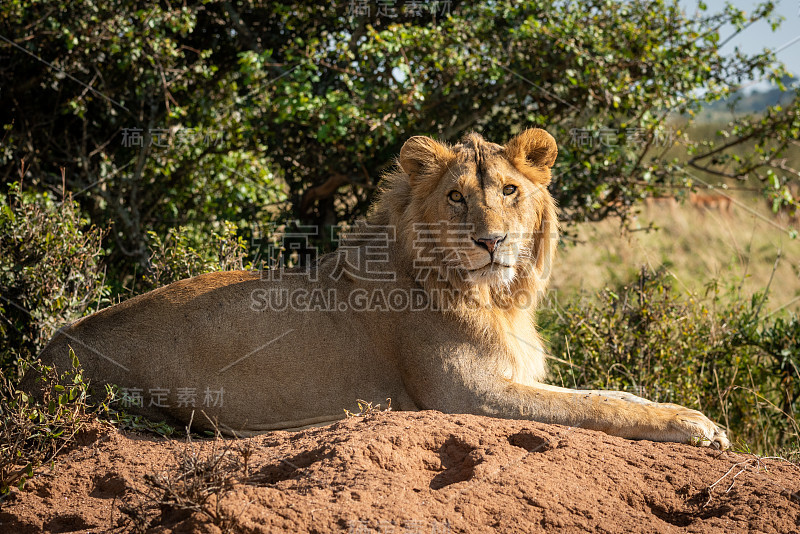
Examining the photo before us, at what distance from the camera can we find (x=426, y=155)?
5.06 m

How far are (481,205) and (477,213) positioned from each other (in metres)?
0.08

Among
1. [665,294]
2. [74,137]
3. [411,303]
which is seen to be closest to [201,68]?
[74,137]

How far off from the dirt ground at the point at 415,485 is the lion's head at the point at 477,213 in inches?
42.2

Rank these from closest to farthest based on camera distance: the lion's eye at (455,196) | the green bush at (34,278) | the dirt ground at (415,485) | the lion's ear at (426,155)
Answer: the dirt ground at (415,485), the lion's eye at (455,196), the lion's ear at (426,155), the green bush at (34,278)

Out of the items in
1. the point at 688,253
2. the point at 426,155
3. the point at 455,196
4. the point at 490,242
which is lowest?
the point at 688,253

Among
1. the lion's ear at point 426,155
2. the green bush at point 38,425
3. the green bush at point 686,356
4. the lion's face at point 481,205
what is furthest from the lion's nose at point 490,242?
the green bush at point 38,425

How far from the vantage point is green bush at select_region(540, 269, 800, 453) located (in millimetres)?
6762

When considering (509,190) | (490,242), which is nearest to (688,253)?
(509,190)

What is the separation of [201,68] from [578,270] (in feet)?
29.1

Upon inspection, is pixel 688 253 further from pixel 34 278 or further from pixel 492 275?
pixel 34 278

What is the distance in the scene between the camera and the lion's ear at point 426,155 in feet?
16.5

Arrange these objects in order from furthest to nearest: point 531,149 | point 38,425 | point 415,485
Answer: point 531,149, point 38,425, point 415,485

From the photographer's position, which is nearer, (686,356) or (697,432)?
(697,432)

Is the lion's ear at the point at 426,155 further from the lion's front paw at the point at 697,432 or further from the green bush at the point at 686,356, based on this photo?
the green bush at the point at 686,356
